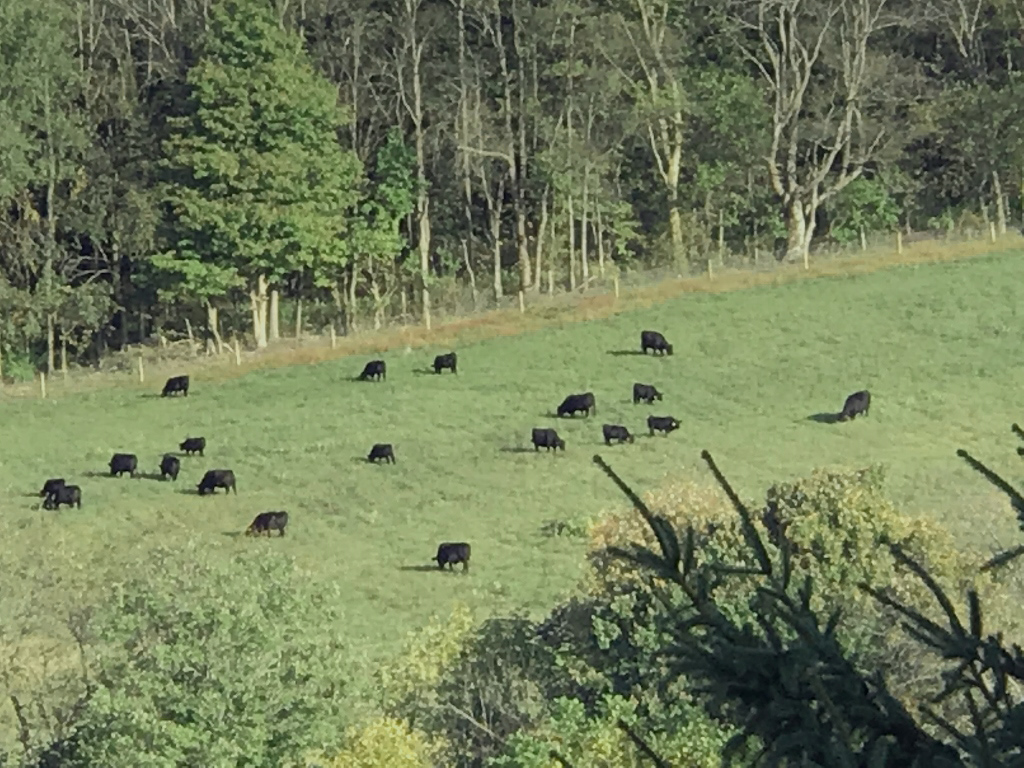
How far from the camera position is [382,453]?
1681 inches

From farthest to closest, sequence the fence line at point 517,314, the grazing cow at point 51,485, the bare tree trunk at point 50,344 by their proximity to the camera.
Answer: the bare tree trunk at point 50,344
the fence line at point 517,314
the grazing cow at point 51,485

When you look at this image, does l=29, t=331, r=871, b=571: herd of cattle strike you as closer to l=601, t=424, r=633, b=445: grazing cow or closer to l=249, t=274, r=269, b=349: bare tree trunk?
l=601, t=424, r=633, b=445: grazing cow

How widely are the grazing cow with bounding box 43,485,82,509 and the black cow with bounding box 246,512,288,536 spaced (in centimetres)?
464

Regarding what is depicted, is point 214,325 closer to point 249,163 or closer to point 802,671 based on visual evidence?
point 249,163

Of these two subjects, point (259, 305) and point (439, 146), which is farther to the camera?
point (439, 146)

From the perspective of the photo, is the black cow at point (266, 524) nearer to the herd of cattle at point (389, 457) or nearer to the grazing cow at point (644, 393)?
the herd of cattle at point (389, 457)

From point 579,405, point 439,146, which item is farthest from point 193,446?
point 439,146

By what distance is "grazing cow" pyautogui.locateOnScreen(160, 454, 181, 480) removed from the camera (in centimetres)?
4166

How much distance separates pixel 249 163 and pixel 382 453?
21291 millimetres

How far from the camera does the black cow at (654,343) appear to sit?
49.9 m

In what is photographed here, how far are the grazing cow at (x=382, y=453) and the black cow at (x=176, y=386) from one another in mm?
9282

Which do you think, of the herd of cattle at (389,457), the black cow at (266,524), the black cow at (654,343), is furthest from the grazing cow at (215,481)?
the black cow at (654,343)

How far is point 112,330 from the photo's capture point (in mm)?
69500

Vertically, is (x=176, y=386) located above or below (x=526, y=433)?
above
